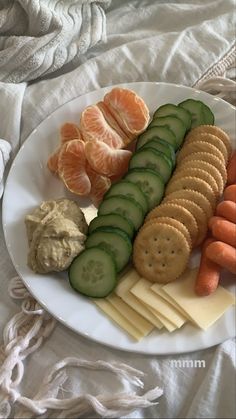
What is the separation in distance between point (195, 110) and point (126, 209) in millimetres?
302

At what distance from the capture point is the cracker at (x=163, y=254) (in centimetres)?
119

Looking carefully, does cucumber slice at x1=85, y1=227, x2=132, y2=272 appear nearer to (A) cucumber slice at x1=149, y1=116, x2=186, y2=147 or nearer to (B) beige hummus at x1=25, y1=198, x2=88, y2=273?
(B) beige hummus at x1=25, y1=198, x2=88, y2=273

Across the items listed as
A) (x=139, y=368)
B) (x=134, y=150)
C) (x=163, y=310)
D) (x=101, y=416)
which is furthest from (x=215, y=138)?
(x=101, y=416)

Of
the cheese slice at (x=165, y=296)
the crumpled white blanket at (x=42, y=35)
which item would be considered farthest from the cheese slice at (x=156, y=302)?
the crumpled white blanket at (x=42, y=35)

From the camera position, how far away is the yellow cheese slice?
1153 mm

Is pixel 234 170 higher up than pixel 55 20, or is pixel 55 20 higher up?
pixel 55 20

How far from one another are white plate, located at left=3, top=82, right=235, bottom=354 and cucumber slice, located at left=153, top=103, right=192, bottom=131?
59mm

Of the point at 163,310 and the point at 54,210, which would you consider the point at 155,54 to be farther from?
the point at 163,310

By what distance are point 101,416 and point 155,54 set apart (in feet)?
2.83

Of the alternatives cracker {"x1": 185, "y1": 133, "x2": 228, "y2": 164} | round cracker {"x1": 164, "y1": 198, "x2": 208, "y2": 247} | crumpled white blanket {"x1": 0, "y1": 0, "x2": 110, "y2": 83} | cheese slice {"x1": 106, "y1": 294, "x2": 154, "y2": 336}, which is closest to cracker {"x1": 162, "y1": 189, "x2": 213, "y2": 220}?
round cracker {"x1": 164, "y1": 198, "x2": 208, "y2": 247}

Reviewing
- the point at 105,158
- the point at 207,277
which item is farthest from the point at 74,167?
the point at 207,277

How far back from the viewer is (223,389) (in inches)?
43.9

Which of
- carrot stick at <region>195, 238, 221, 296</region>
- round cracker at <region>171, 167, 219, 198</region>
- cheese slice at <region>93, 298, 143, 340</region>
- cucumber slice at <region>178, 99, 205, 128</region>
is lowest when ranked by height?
cheese slice at <region>93, 298, 143, 340</region>

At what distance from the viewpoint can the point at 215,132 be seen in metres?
1.33
